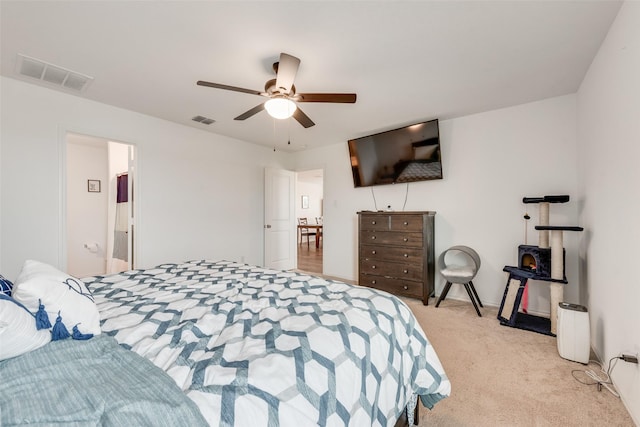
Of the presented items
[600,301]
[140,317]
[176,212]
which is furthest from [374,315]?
[176,212]

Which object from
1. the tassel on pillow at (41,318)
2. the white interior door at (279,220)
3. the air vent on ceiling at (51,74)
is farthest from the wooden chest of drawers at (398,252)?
the air vent on ceiling at (51,74)

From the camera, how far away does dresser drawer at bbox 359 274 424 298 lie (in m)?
3.34

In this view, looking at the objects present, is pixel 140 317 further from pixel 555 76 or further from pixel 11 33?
pixel 555 76

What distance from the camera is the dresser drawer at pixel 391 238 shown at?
3352mm

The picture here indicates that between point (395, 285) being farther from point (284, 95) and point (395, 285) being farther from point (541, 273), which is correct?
point (284, 95)

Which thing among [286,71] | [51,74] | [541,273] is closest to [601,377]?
[541,273]

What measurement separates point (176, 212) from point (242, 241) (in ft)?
3.86

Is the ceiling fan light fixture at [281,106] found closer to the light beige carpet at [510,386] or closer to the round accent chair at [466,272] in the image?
the light beige carpet at [510,386]

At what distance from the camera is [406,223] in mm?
3430

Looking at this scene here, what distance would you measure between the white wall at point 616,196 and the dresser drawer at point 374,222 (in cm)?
198

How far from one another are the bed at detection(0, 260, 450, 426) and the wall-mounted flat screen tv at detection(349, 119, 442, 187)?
257 cm

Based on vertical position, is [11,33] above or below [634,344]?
above

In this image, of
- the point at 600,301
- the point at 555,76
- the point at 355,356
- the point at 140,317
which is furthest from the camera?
the point at 555,76

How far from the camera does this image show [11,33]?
1905 mm
